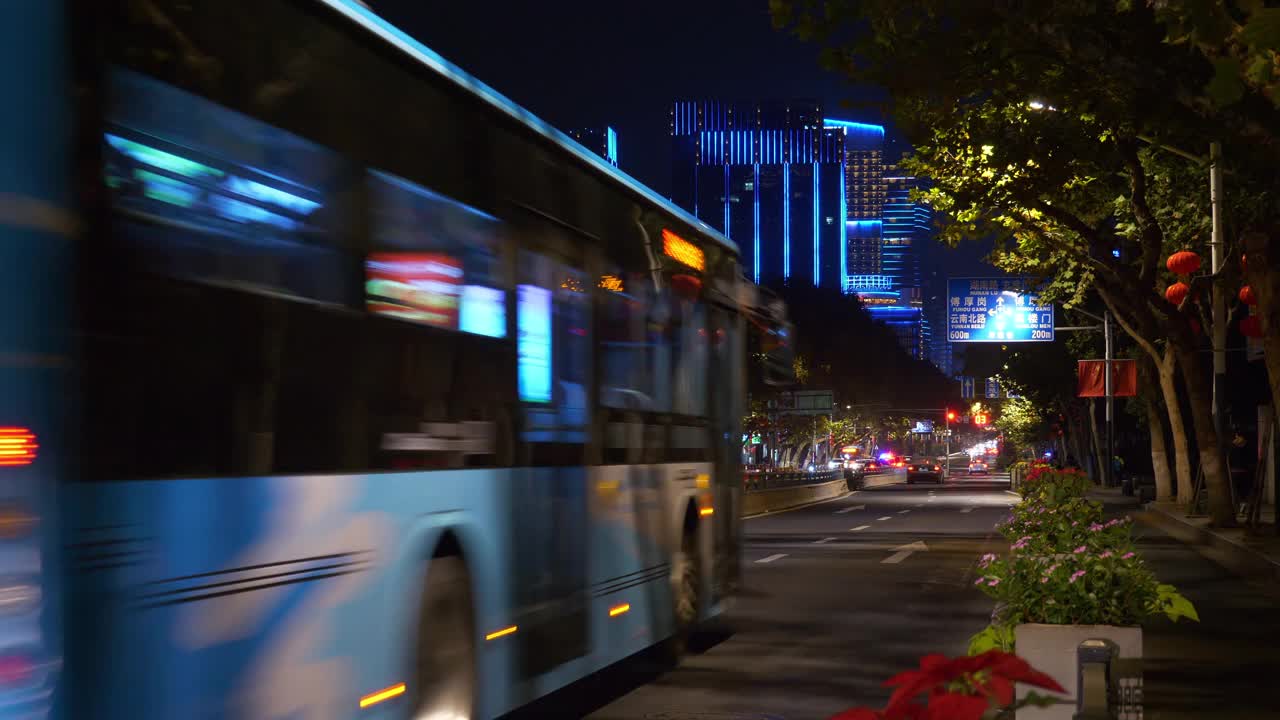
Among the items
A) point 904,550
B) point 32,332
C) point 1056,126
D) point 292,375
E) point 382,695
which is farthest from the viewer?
point 904,550

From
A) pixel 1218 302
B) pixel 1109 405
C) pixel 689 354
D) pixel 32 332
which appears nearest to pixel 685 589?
pixel 689 354

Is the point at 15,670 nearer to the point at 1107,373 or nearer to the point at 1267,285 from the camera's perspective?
the point at 1267,285

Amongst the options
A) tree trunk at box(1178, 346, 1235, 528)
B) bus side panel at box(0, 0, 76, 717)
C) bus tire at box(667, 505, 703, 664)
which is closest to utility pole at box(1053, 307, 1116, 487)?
tree trunk at box(1178, 346, 1235, 528)

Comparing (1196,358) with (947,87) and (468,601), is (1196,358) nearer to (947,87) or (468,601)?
(947,87)

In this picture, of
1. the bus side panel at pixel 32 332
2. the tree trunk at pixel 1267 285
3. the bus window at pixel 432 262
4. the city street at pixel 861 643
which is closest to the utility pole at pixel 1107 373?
the tree trunk at pixel 1267 285

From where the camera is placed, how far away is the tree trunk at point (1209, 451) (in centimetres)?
3416

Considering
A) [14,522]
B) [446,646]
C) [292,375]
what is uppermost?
[292,375]

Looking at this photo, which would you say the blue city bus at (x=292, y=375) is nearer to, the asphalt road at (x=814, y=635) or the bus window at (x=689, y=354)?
the asphalt road at (x=814, y=635)

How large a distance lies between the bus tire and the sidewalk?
331cm

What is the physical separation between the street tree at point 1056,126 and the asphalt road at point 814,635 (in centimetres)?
499

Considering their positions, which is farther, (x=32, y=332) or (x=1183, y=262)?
(x=1183, y=262)

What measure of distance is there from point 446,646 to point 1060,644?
Result: 3.18m

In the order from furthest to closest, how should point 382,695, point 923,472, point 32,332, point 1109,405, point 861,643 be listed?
point 923,472 < point 1109,405 < point 861,643 < point 382,695 < point 32,332

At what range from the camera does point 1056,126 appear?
2380 centimetres
